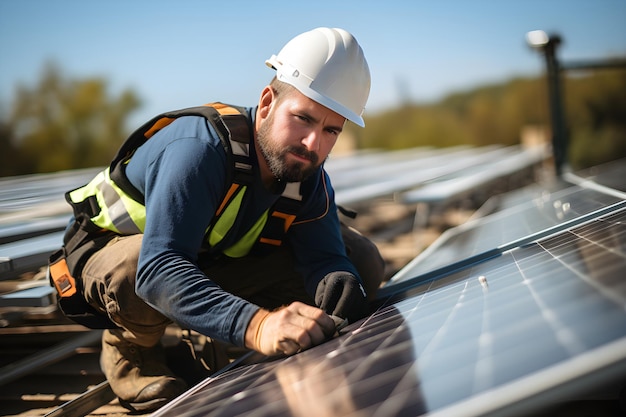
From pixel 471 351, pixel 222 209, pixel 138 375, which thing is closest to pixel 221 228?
pixel 222 209

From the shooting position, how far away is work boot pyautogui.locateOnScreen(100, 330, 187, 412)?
91.4 inches

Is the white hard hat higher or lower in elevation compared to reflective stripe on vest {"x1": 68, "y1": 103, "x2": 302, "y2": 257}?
higher

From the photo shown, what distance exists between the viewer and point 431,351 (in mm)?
1309

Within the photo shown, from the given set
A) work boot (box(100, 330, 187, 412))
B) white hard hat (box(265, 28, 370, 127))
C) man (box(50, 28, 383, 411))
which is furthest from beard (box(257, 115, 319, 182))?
work boot (box(100, 330, 187, 412))

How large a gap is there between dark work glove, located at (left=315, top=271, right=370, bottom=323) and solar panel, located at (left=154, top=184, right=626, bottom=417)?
12cm

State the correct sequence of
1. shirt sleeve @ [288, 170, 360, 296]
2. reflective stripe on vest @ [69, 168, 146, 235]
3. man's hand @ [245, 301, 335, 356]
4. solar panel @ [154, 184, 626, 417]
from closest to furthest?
solar panel @ [154, 184, 626, 417] → man's hand @ [245, 301, 335, 356] → reflective stripe on vest @ [69, 168, 146, 235] → shirt sleeve @ [288, 170, 360, 296]

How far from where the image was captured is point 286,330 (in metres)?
1.67

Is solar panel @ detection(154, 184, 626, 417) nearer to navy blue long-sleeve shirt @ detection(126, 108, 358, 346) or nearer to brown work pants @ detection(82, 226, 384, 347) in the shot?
navy blue long-sleeve shirt @ detection(126, 108, 358, 346)

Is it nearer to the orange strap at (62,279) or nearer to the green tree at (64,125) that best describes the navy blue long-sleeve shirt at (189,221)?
the orange strap at (62,279)

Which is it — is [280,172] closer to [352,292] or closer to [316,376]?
[352,292]

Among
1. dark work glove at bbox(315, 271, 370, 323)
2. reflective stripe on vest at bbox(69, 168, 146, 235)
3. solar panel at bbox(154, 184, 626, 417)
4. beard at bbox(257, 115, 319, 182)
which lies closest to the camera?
solar panel at bbox(154, 184, 626, 417)

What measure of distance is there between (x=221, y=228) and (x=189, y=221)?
336 millimetres

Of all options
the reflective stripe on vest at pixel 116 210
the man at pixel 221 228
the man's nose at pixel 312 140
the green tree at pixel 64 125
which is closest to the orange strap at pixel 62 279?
the man at pixel 221 228

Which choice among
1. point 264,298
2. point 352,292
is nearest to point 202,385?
point 352,292
